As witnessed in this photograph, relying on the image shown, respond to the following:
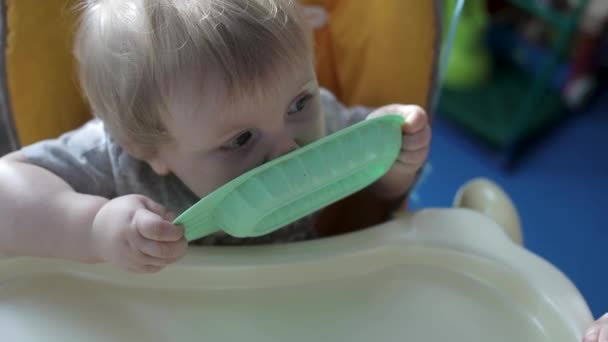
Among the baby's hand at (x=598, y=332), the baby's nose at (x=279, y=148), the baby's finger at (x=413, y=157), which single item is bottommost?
the baby's hand at (x=598, y=332)

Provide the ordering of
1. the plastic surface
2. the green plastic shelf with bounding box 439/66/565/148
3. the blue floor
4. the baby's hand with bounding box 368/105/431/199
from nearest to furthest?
the plastic surface
the baby's hand with bounding box 368/105/431/199
the blue floor
the green plastic shelf with bounding box 439/66/565/148

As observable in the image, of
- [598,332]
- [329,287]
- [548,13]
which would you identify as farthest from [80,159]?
[548,13]

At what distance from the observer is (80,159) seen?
0.58 m

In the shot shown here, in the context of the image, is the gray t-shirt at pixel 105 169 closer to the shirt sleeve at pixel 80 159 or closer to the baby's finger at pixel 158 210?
the shirt sleeve at pixel 80 159

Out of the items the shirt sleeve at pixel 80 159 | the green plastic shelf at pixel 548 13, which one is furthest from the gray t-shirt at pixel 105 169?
the green plastic shelf at pixel 548 13

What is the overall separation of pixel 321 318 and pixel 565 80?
105cm

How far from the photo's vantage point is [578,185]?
1.30m

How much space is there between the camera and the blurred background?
1237mm

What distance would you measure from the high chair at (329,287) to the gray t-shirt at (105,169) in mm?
72

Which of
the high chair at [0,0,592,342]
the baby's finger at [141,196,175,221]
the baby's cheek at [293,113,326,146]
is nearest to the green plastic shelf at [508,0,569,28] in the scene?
the high chair at [0,0,592,342]

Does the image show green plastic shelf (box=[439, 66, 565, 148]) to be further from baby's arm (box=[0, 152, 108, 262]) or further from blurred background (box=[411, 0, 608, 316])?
baby's arm (box=[0, 152, 108, 262])

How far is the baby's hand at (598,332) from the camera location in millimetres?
452

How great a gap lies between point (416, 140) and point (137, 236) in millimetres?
238

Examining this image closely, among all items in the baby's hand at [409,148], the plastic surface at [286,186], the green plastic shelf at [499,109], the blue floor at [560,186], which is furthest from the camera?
the green plastic shelf at [499,109]
